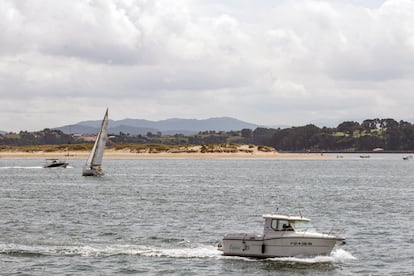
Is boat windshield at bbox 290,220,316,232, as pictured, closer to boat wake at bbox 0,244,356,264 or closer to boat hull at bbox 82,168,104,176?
boat wake at bbox 0,244,356,264

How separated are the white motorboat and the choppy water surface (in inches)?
23.2

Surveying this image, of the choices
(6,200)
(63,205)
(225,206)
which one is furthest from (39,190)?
(225,206)

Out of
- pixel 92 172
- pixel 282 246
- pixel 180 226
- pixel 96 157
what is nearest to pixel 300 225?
pixel 282 246

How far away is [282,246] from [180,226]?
20132 mm

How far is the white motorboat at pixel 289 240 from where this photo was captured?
49.5m

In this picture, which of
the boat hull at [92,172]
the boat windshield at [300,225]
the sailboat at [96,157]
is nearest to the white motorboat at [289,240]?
the boat windshield at [300,225]

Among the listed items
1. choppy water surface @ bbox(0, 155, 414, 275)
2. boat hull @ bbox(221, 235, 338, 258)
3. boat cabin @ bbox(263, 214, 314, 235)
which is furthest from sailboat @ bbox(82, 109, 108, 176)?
boat cabin @ bbox(263, 214, 314, 235)

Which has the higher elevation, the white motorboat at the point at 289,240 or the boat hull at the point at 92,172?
the boat hull at the point at 92,172

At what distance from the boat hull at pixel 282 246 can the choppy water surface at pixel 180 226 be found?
475mm

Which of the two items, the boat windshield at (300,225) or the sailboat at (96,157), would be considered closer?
the boat windshield at (300,225)

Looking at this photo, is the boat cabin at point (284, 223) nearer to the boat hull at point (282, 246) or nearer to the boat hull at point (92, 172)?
the boat hull at point (282, 246)

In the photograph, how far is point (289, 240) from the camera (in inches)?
1954

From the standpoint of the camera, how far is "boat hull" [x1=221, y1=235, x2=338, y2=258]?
4953 centimetres

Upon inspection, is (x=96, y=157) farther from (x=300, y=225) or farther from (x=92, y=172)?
(x=300, y=225)
